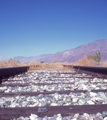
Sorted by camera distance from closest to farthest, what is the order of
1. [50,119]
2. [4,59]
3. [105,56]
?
[50,119] < [4,59] < [105,56]

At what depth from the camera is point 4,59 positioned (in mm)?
8125

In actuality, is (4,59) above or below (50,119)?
above

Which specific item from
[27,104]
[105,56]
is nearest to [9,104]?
[27,104]

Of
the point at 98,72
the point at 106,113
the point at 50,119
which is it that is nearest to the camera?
the point at 50,119

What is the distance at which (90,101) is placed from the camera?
187cm

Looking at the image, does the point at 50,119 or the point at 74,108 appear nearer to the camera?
the point at 50,119

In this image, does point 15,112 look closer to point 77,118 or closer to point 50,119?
point 50,119

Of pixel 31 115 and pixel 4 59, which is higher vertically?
pixel 4 59

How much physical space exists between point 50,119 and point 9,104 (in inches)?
31.1

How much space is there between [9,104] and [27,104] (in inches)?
9.4

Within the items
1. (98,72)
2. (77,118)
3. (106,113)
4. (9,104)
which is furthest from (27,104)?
(98,72)

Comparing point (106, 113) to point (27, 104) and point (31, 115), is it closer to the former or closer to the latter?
point (31, 115)

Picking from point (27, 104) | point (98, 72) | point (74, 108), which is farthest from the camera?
point (98, 72)

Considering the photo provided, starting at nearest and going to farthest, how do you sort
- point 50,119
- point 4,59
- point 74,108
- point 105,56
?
point 50,119 → point 74,108 → point 4,59 → point 105,56
